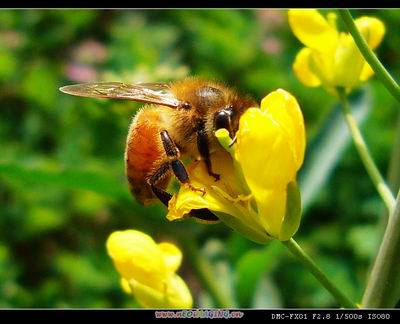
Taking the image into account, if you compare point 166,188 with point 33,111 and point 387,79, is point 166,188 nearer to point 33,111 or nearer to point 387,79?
point 387,79

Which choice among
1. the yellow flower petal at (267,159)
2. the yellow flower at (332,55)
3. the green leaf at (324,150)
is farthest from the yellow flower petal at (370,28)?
the green leaf at (324,150)

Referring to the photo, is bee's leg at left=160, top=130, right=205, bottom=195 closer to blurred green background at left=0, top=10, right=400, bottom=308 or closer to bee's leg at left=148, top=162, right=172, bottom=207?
bee's leg at left=148, top=162, right=172, bottom=207

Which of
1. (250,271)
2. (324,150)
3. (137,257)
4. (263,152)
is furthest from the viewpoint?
(324,150)

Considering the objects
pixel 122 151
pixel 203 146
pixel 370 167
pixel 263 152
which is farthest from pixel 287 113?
pixel 122 151

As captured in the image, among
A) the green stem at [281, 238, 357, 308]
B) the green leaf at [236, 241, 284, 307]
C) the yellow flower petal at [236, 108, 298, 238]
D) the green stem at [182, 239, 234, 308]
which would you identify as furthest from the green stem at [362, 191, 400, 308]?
the green stem at [182, 239, 234, 308]

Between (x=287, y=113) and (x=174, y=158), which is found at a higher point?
(x=287, y=113)

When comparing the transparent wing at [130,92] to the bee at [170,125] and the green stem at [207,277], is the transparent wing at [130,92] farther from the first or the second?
the green stem at [207,277]

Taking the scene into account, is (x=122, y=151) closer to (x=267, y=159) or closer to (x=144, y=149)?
(x=144, y=149)

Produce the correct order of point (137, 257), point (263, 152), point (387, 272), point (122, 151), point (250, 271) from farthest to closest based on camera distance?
point (122, 151) → point (250, 271) → point (137, 257) → point (387, 272) → point (263, 152)
